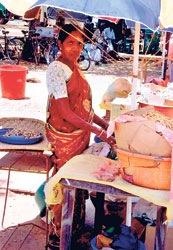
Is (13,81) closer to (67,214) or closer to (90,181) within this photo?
(67,214)

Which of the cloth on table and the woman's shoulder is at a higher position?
the woman's shoulder

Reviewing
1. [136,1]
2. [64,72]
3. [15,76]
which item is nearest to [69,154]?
[64,72]

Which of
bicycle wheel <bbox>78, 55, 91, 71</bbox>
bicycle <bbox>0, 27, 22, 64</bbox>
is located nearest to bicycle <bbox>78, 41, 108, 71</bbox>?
bicycle wheel <bbox>78, 55, 91, 71</bbox>

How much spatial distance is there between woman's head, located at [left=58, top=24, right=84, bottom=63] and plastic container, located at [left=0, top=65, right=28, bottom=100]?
5988mm

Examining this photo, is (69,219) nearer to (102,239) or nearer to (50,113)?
(102,239)

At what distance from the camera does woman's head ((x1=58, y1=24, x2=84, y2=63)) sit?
351 cm

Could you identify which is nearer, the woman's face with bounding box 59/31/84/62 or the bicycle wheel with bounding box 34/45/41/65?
the woman's face with bounding box 59/31/84/62

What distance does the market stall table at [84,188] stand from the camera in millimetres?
2664

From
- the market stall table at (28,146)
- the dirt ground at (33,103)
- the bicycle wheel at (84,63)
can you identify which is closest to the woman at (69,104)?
the market stall table at (28,146)

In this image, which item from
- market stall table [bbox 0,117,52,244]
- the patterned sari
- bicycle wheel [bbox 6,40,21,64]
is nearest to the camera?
the patterned sari

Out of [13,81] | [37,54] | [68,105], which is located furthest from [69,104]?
[37,54]

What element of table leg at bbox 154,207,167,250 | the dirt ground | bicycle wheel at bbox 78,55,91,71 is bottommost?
the dirt ground

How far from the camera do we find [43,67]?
15164 mm

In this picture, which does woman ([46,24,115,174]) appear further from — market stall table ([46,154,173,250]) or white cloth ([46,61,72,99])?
market stall table ([46,154,173,250])
